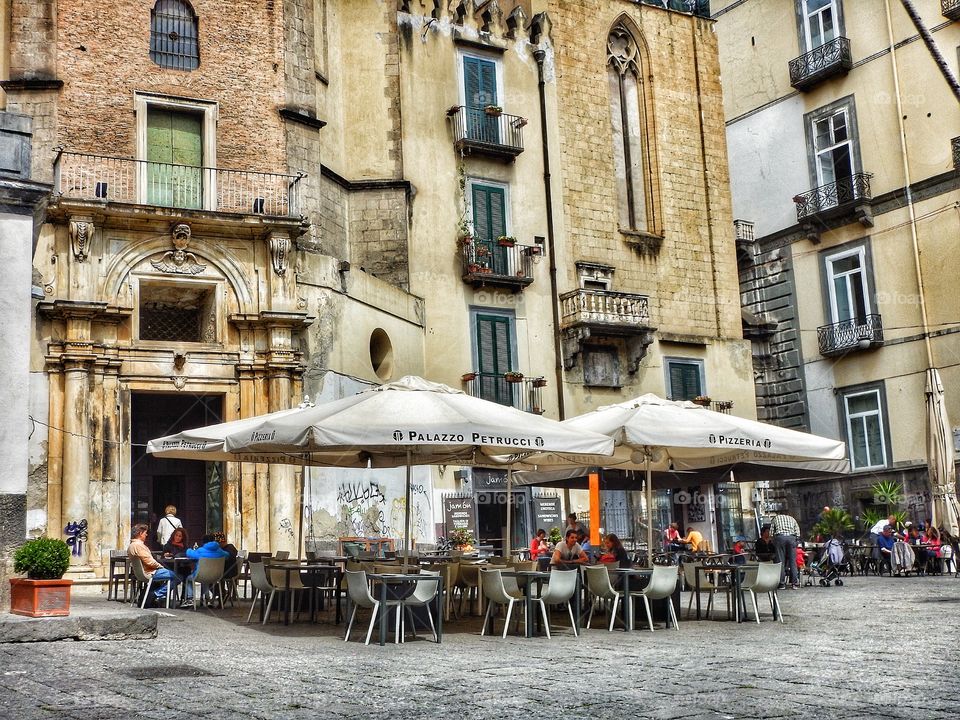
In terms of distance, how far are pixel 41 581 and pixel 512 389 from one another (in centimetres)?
1767

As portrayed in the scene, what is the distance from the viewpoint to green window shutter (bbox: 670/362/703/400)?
3031cm

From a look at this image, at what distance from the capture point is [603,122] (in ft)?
100

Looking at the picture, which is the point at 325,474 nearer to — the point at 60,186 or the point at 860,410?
the point at 60,186

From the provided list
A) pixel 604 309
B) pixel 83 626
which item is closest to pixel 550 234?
pixel 604 309

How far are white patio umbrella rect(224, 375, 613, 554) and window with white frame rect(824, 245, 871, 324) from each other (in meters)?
22.4

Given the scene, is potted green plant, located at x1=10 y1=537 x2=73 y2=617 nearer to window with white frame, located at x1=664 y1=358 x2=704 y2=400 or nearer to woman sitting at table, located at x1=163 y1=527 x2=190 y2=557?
woman sitting at table, located at x1=163 y1=527 x2=190 y2=557

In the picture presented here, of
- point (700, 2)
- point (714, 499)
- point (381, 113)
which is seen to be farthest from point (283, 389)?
point (700, 2)

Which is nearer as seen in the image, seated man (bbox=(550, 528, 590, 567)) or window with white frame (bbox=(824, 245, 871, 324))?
seated man (bbox=(550, 528, 590, 567))

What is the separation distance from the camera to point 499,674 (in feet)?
29.0

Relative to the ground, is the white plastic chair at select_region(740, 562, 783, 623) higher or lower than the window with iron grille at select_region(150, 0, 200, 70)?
lower

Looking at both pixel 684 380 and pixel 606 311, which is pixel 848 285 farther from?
pixel 606 311

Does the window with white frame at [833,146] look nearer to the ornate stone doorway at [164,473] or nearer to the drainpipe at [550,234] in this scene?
the drainpipe at [550,234]

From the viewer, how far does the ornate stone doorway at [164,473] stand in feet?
81.4

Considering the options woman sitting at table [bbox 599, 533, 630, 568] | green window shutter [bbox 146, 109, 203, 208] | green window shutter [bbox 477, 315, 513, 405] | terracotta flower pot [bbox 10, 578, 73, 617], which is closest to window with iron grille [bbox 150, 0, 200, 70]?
green window shutter [bbox 146, 109, 203, 208]
